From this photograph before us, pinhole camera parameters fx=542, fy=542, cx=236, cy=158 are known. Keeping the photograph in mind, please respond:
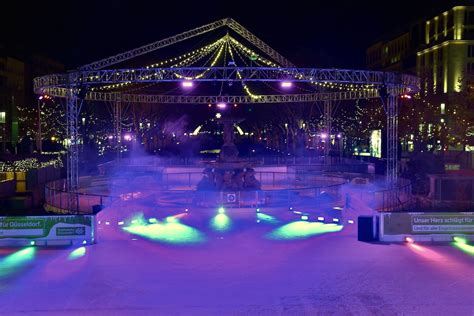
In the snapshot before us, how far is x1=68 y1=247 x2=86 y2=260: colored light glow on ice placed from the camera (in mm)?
15508

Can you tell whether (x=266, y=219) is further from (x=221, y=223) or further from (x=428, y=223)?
(x=428, y=223)

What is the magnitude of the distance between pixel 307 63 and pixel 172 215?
1624 inches

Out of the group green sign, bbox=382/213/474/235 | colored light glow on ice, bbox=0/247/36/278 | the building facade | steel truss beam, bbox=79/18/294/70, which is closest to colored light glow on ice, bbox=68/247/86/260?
colored light glow on ice, bbox=0/247/36/278

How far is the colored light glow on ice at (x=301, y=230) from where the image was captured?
18.0 m

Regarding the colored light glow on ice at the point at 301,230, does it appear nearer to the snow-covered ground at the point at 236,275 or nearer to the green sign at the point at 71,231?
the snow-covered ground at the point at 236,275

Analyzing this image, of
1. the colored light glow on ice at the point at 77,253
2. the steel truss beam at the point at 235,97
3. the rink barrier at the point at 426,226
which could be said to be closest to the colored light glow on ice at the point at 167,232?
the colored light glow on ice at the point at 77,253

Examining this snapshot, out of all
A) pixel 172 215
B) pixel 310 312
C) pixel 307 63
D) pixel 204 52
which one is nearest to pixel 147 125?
pixel 307 63

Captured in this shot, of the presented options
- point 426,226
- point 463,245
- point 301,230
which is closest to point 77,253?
point 301,230

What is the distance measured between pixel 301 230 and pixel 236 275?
5981 mm

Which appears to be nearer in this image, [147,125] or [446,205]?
[446,205]

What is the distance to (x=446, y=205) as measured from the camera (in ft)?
80.3

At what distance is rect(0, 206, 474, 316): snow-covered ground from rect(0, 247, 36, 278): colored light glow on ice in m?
0.03

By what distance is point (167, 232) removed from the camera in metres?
18.8

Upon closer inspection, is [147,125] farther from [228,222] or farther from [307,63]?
[228,222]
